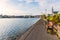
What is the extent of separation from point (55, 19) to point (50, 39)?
1417 centimetres

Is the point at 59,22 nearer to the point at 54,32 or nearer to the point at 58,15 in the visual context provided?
the point at 58,15

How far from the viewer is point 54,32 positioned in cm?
3559

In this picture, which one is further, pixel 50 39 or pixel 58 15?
pixel 58 15

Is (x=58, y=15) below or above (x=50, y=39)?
above

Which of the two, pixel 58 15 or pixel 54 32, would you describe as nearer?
pixel 54 32

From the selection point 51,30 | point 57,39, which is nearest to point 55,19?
point 51,30

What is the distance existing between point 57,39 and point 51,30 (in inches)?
315

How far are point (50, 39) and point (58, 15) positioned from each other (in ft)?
47.5

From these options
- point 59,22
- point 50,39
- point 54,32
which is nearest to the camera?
point 50,39

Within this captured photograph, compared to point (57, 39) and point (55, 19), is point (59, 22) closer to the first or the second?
point (55, 19)

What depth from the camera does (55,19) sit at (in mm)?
42156

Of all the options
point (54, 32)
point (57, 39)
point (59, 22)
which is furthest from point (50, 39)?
point (59, 22)

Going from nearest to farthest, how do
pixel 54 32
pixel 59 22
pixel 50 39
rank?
pixel 50 39 < pixel 54 32 < pixel 59 22

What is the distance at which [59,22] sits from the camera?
40688mm
